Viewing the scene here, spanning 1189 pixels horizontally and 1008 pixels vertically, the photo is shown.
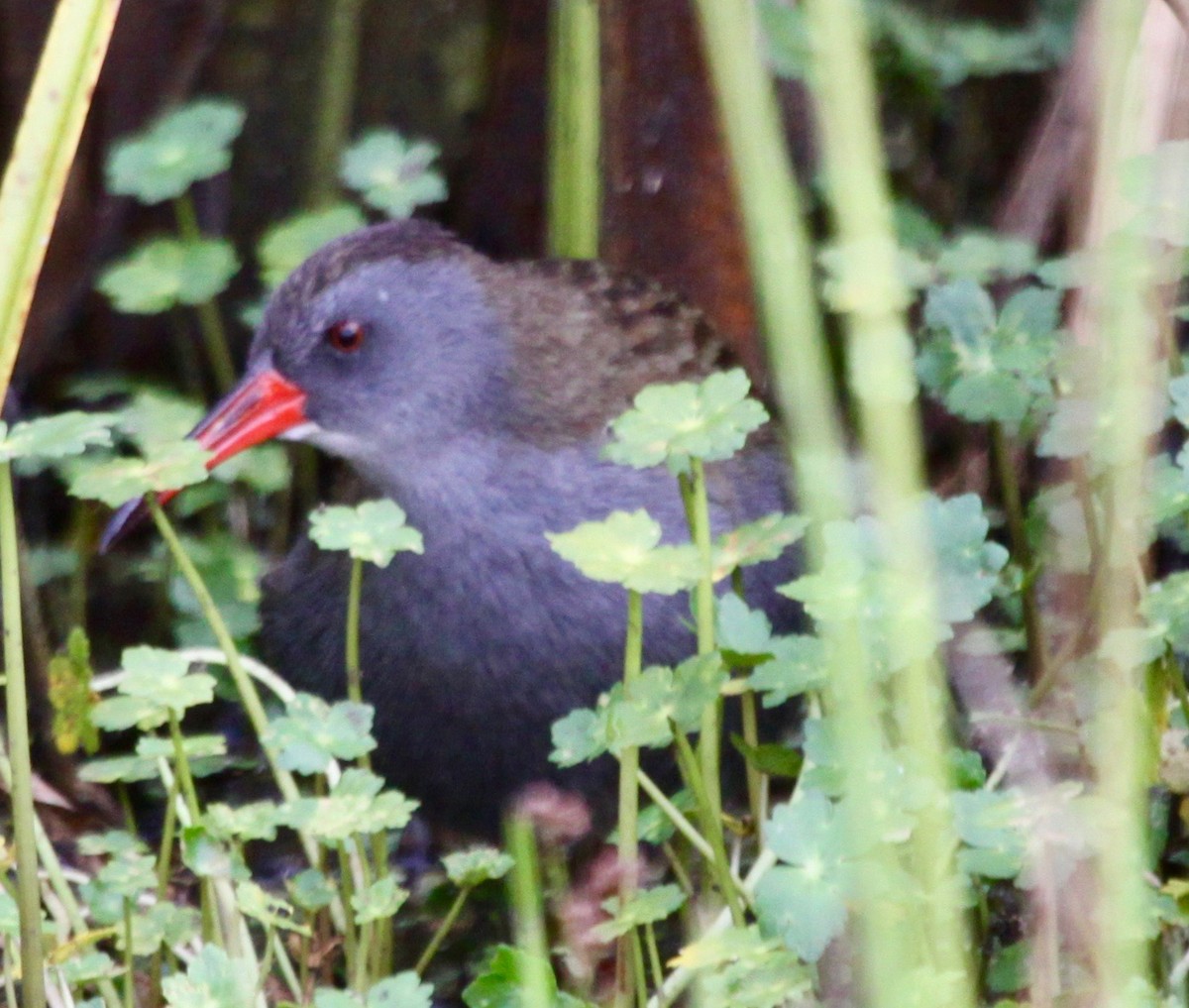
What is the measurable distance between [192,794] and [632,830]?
436mm

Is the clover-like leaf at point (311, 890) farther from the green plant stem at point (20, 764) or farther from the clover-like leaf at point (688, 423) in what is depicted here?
the clover-like leaf at point (688, 423)

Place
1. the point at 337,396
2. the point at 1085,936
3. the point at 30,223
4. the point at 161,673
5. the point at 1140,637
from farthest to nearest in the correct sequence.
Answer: the point at 337,396
the point at 161,673
the point at 1140,637
the point at 1085,936
the point at 30,223

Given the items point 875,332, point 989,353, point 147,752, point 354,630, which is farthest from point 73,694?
point 875,332

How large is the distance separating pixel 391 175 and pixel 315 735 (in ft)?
3.64

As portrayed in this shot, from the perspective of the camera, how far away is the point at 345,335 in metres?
2.25

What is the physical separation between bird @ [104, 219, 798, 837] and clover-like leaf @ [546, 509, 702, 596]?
0.40 m

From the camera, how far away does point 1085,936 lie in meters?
1.55

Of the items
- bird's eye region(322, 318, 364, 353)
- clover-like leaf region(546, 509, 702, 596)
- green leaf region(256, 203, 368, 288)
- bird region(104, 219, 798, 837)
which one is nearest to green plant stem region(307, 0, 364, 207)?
green leaf region(256, 203, 368, 288)

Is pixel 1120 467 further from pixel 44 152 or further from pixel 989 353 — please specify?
pixel 989 353

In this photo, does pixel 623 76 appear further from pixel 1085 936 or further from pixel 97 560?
pixel 1085 936

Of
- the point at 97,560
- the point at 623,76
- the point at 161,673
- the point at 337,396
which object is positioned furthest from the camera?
the point at 97,560

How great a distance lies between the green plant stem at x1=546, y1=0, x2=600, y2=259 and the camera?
2531 millimetres

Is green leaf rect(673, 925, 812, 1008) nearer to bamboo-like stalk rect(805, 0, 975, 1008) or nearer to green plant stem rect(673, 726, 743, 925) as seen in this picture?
green plant stem rect(673, 726, 743, 925)

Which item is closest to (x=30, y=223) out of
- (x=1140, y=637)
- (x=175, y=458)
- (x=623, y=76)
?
(x=175, y=458)
